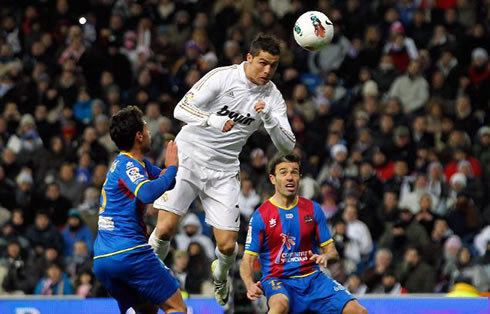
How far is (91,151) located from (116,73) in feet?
6.63

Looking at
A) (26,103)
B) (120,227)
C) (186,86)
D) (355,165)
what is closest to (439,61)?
(355,165)

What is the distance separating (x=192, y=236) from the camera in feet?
45.9

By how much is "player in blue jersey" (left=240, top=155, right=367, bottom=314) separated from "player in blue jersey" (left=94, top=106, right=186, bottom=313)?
1019 mm

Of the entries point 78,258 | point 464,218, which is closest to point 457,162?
point 464,218

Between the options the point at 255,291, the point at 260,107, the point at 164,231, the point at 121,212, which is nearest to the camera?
the point at 121,212

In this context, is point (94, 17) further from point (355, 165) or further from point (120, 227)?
point (120, 227)

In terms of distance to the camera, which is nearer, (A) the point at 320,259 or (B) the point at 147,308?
(B) the point at 147,308

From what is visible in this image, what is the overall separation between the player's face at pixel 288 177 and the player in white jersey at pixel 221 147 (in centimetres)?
20

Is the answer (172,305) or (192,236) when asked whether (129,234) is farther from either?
(192,236)

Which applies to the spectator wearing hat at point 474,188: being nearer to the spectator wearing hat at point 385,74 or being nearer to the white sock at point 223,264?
the spectator wearing hat at point 385,74

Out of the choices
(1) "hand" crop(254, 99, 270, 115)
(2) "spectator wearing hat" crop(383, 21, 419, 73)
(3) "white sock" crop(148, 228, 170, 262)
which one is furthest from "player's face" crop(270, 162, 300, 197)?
(2) "spectator wearing hat" crop(383, 21, 419, 73)

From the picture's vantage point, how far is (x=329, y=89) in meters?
16.6

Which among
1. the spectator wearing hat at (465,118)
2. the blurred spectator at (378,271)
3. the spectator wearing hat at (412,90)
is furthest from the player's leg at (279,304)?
the spectator wearing hat at (412,90)

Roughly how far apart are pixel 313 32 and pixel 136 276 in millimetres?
3037
